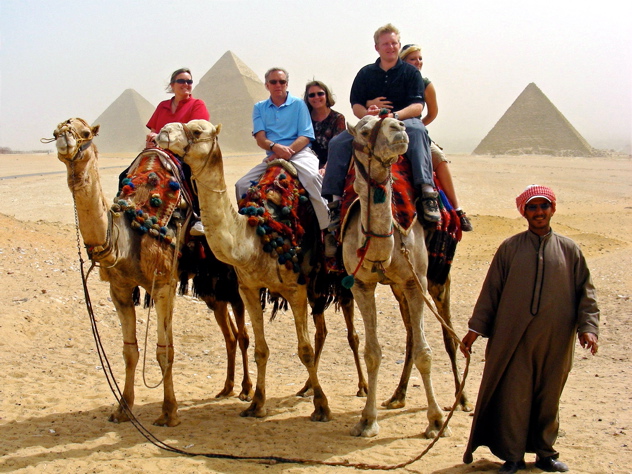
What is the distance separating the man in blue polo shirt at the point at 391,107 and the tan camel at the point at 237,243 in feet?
2.37

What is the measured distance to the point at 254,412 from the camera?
6.34 metres

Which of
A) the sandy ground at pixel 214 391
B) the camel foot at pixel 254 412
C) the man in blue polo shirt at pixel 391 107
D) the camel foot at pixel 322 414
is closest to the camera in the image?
the sandy ground at pixel 214 391

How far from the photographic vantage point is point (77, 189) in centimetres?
526

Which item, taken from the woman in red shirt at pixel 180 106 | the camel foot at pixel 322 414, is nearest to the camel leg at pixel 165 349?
the camel foot at pixel 322 414

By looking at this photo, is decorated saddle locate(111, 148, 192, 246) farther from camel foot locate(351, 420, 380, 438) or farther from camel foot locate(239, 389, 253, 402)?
camel foot locate(351, 420, 380, 438)

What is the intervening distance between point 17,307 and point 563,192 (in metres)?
28.3

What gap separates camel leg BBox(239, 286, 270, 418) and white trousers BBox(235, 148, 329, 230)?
951mm

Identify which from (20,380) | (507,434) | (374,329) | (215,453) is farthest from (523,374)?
(20,380)

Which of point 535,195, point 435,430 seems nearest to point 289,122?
point 535,195

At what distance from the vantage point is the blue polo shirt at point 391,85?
6336 millimetres

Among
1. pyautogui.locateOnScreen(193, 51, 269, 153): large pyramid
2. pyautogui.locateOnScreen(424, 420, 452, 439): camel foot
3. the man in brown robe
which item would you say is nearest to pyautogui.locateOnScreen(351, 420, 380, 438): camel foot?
pyautogui.locateOnScreen(424, 420, 452, 439): camel foot

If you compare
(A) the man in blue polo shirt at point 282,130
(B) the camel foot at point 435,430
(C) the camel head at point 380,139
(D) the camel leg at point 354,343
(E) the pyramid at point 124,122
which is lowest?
(B) the camel foot at point 435,430

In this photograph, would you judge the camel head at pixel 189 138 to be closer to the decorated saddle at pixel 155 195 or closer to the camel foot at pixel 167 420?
the decorated saddle at pixel 155 195

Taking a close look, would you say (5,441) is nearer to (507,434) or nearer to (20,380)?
(20,380)
